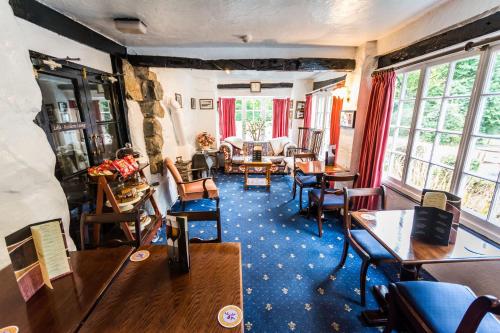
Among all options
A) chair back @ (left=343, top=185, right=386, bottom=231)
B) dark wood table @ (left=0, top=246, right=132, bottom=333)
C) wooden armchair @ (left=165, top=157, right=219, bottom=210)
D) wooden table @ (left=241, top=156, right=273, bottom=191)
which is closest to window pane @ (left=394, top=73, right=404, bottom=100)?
chair back @ (left=343, top=185, right=386, bottom=231)

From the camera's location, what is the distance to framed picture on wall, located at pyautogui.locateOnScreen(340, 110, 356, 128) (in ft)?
9.38

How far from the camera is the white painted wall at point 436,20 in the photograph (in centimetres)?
147

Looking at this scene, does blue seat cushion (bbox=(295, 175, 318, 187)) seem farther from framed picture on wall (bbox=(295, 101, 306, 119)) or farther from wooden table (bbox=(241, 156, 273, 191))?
framed picture on wall (bbox=(295, 101, 306, 119))

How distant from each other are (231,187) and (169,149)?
4.63ft

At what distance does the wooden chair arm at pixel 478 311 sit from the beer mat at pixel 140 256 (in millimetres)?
1401

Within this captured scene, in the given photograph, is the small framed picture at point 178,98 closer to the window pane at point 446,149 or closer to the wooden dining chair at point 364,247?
the wooden dining chair at point 364,247

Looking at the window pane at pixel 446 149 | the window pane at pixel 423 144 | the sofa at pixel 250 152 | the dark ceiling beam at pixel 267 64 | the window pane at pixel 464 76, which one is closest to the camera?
the window pane at pixel 464 76

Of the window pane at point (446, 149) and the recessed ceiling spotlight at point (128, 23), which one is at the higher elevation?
the recessed ceiling spotlight at point (128, 23)

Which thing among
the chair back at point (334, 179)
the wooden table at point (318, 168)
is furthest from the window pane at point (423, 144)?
the wooden table at point (318, 168)

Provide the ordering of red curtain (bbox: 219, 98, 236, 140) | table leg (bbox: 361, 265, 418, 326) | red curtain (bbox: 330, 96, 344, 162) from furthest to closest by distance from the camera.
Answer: red curtain (bbox: 219, 98, 236, 140), red curtain (bbox: 330, 96, 344, 162), table leg (bbox: 361, 265, 418, 326)

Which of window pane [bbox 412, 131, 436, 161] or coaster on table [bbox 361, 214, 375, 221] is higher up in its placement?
window pane [bbox 412, 131, 436, 161]

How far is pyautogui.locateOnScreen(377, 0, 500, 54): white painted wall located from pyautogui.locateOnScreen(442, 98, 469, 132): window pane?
0.61 meters

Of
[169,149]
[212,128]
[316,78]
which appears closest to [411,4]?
[169,149]

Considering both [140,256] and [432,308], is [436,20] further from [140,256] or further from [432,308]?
[140,256]
